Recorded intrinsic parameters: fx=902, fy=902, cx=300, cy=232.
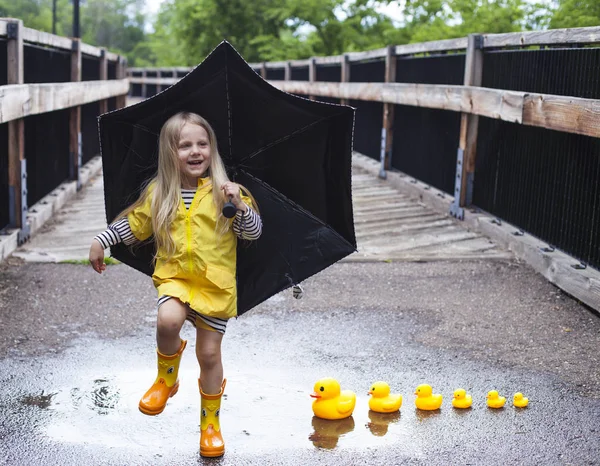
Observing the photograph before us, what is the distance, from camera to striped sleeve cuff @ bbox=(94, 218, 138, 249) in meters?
3.91

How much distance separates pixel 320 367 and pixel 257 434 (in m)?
1.01

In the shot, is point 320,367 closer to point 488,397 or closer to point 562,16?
point 488,397

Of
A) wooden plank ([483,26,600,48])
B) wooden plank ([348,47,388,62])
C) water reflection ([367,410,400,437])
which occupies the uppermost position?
wooden plank ([483,26,600,48])

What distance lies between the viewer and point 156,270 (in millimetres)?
3891

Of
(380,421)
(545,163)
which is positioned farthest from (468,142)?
(380,421)

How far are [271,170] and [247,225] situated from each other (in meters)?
0.42

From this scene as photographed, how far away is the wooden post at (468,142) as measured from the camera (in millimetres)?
8938

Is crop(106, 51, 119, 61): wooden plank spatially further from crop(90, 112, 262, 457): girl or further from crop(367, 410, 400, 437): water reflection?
crop(367, 410, 400, 437): water reflection

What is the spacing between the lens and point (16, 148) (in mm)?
7516

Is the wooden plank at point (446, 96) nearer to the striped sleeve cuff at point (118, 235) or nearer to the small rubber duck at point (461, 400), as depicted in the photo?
the small rubber duck at point (461, 400)

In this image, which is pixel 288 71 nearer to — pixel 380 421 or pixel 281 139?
pixel 281 139

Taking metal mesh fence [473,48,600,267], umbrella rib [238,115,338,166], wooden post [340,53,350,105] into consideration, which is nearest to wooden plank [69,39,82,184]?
metal mesh fence [473,48,600,267]

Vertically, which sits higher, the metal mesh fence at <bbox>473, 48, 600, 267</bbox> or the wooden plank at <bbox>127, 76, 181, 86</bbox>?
the metal mesh fence at <bbox>473, 48, 600, 267</bbox>

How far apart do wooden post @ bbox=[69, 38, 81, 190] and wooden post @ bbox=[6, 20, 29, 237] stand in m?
3.48
